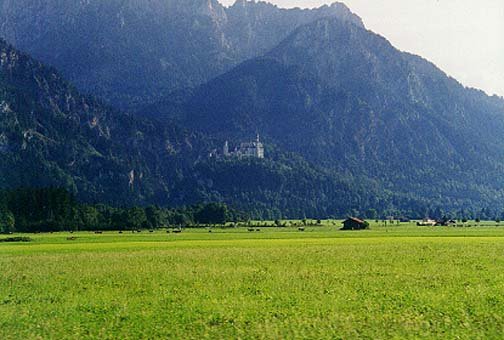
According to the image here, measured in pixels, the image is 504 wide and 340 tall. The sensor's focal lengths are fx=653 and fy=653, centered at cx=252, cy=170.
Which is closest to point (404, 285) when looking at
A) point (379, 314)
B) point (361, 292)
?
point (361, 292)

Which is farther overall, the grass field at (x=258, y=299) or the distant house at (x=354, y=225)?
the distant house at (x=354, y=225)

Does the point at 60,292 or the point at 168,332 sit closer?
the point at 168,332

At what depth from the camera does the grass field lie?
1388 inches

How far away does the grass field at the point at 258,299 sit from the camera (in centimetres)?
3525

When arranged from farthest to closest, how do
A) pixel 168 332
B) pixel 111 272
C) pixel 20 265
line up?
pixel 20 265
pixel 111 272
pixel 168 332

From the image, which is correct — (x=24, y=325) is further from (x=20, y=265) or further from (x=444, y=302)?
(x=20, y=265)

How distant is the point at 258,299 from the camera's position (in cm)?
4350

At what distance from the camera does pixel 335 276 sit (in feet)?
176

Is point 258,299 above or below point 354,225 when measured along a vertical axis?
below

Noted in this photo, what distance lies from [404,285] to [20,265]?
4180 centimetres

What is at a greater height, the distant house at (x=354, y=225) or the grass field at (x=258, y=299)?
the distant house at (x=354, y=225)

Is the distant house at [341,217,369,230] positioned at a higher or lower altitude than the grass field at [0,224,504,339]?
higher

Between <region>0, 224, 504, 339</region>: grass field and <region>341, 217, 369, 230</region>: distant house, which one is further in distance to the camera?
<region>341, 217, 369, 230</region>: distant house

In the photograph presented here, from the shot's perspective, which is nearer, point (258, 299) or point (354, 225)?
point (258, 299)
